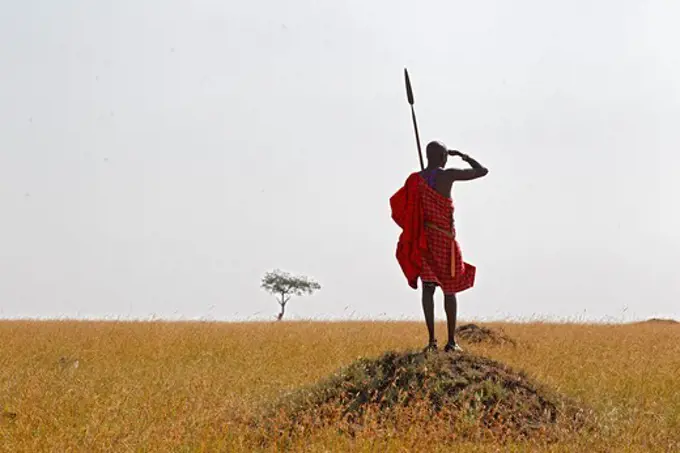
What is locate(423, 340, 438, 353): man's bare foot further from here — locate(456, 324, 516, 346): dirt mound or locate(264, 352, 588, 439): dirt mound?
locate(456, 324, 516, 346): dirt mound

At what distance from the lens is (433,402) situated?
7770mm

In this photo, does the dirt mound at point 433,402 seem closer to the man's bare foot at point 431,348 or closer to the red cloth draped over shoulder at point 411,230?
the man's bare foot at point 431,348

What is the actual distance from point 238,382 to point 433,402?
3.23 metres

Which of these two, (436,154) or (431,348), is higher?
(436,154)

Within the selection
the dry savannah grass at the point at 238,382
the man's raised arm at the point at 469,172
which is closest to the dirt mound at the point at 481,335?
the dry savannah grass at the point at 238,382

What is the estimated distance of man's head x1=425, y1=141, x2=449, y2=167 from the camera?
29.4ft

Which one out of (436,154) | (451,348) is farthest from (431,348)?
(436,154)

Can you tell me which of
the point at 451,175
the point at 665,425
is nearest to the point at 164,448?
the point at 451,175

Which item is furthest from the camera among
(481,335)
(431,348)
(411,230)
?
(481,335)

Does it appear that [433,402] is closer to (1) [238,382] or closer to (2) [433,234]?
(2) [433,234]

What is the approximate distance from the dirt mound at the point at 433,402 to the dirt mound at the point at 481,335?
5785mm

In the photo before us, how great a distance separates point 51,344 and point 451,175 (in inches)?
344

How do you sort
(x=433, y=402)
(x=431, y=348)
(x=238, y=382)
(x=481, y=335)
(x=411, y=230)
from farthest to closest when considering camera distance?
(x=481, y=335), (x=238, y=382), (x=411, y=230), (x=431, y=348), (x=433, y=402)

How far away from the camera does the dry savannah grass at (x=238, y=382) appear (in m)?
6.57
